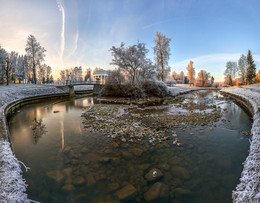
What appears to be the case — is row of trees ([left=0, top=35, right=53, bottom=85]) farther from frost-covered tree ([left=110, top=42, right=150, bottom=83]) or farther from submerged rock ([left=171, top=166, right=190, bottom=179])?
submerged rock ([left=171, top=166, right=190, bottom=179])

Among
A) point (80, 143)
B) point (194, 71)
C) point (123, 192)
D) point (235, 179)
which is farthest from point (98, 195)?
point (194, 71)

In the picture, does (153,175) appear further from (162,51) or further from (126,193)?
(162,51)

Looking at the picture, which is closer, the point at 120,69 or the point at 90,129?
the point at 90,129

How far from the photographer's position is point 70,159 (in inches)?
208

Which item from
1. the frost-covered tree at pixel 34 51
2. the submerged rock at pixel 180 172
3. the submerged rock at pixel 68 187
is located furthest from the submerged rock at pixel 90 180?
the frost-covered tree at pixel 34 51

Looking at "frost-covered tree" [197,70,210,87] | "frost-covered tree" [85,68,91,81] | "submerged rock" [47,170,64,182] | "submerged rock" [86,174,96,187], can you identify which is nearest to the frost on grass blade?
"submerged rock" [47,170,64,182]

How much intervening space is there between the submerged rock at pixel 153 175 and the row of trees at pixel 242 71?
62748 mm

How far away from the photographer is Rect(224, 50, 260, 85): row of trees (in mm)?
48875

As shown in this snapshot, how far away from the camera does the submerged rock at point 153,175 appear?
13.5 feet

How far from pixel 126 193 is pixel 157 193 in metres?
0.83

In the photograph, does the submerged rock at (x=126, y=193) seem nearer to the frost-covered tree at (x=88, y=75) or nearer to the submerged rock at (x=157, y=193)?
the submerged rock at (x=157, y=193)

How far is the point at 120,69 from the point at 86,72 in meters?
93.8

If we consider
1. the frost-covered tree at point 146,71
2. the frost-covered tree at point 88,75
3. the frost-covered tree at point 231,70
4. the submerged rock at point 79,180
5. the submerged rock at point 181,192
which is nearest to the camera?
the submerged rock at point 181,192

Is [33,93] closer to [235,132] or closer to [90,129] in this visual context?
[90,129]
